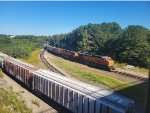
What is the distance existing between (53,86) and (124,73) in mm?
19625

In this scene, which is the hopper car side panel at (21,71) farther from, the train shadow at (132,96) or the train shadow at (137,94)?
the train shadow at (137,94)

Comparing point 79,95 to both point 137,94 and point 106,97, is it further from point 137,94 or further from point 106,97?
point 137,94

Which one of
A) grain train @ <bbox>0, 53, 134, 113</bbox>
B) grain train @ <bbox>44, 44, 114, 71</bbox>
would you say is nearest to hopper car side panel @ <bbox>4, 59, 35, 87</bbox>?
grain train @ <bbox>0, 53, 134, 113</bbox>

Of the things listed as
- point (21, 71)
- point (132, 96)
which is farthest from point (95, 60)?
point (21, 71)

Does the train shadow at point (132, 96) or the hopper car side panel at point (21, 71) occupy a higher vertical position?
the hopper car side panel at point (21, 71)

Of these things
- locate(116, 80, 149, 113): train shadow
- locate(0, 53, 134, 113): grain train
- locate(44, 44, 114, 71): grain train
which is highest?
locate(0, 53, 134, 113): grain train

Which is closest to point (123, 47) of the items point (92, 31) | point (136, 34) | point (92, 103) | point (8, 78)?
point (136, 34)

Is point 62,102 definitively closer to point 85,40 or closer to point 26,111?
point 26,111

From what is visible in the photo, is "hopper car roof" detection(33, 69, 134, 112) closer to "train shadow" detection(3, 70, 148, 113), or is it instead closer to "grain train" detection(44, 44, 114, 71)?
"train shadow" detection(3, 70, 148, 113)

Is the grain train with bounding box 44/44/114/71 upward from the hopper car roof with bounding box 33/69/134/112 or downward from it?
downward

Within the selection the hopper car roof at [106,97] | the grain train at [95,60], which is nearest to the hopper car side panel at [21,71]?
the hopper car roof at [106,97]

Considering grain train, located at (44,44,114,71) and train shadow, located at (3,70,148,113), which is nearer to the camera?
train shadow, located at (3,70,148,113)

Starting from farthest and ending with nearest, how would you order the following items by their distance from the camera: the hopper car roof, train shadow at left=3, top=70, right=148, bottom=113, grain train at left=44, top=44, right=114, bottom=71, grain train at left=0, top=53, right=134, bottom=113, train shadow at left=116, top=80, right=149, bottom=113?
grain train at left=44, top=44, right=114, bottom=71
train shadow at left=116, top=80, right=149, bottom=113
train shadow at left=3, top=70, right=148, bottom=113
grain train at left=0, top=53, right=134, bottom=113
the hopper car roof

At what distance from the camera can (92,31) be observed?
94.1 m
